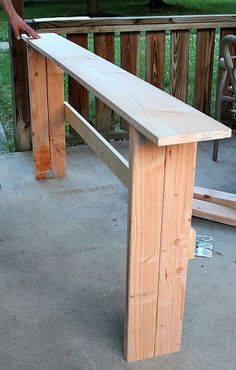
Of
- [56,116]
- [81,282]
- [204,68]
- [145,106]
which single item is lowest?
[81,282]

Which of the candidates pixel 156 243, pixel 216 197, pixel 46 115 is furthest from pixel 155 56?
pixel 156 243

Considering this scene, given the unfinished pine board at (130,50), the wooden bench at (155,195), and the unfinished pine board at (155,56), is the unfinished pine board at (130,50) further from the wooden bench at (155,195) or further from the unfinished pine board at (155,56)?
the wooden bench at (155,195)

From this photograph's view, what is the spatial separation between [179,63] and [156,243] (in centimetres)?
287

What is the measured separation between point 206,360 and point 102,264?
826 millimetres

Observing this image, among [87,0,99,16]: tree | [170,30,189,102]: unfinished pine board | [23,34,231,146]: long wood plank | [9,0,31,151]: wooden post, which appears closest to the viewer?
[23,34,231,146]: long wood plank

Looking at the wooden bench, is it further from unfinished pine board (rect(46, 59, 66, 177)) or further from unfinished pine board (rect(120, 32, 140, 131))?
unfinished pine board (rect(120, 32, 140, 131))

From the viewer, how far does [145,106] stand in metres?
1.84

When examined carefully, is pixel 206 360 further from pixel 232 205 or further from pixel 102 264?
pixel 232 205

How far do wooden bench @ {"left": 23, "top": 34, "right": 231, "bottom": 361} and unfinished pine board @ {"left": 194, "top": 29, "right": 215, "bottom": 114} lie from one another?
2298mm

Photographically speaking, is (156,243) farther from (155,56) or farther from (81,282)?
(155,56)

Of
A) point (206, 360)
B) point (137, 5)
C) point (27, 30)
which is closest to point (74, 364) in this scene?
point (206, 360)

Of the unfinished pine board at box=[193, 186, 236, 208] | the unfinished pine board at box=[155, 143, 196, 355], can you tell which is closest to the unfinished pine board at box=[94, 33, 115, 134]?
the unfinished pine board at box=[193, 186, 236, 208]

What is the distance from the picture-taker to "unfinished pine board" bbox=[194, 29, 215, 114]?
445 centimetres

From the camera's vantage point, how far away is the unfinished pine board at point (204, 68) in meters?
4.45
